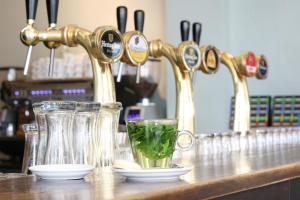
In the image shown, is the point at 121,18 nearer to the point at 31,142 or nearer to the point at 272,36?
the point at 31,142

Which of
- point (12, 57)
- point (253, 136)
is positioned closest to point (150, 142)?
point (253, 136)

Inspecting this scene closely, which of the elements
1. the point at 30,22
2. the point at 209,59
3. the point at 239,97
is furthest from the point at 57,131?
the point at 239,97

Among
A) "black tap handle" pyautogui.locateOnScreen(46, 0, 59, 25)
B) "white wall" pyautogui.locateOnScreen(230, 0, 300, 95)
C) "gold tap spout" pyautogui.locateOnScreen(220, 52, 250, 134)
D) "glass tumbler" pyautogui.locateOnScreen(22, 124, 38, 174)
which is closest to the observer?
"glass tumbler" pyautogui.locateOnScreen(22, 124, 38, 174)

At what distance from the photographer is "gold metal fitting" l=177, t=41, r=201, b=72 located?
230cm

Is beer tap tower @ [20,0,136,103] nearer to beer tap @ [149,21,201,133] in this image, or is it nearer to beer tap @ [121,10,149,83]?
beer tap @ [121,10,149,83]

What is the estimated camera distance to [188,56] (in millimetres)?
2332

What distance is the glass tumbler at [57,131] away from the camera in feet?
4.40

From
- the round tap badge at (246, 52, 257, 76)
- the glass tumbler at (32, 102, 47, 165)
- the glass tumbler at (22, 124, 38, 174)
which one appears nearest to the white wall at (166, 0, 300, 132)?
the round tap badge at (246, 52, 257, 76)

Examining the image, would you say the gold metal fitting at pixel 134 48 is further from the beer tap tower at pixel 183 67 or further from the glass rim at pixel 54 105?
the glass rim at pixel 54 105

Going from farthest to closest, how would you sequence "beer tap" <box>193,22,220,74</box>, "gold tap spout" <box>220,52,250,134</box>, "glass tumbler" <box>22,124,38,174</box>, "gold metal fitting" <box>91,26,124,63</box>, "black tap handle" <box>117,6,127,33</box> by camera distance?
"gold tap spout" <box>220,52,250,134</box> < "beer tap" <box>193,22,220,74</box> < "black tap handle" <box>117,6,127,33</box> < "gold metal fitting" <box>91,26,124,63</box> < "glass tumbler" <box>22,124,38,174</box>

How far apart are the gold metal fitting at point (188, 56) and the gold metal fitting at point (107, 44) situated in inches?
18.2

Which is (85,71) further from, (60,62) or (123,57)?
(123,57)

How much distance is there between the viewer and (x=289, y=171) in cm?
151

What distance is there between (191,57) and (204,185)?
1.24 m
